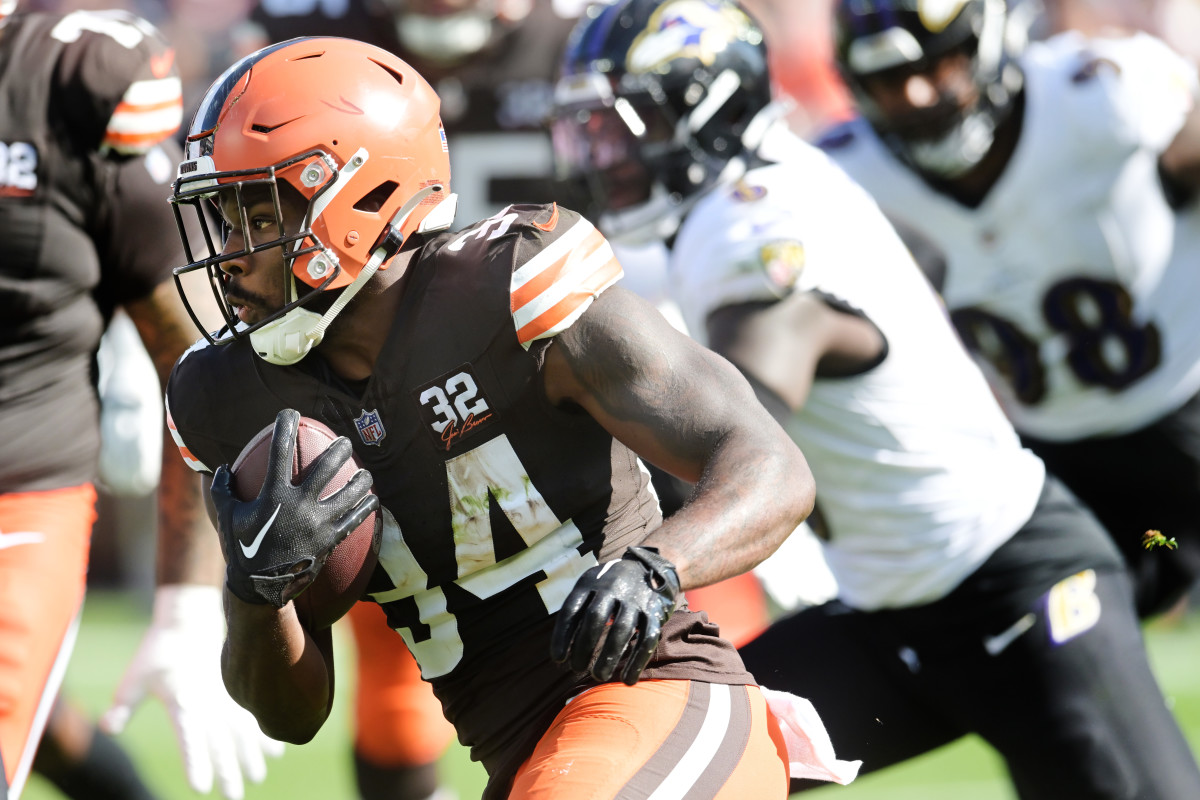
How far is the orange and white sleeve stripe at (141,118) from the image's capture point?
3154 mm

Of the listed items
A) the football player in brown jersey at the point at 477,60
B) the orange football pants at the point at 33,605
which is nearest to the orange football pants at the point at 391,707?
the orange football pants at the point at 33,605

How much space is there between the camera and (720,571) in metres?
1.92

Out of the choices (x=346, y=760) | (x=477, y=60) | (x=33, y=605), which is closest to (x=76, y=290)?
(x=33, y=605)

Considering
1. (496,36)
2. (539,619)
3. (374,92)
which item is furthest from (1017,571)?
(496,36)

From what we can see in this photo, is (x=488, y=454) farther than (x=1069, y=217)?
No

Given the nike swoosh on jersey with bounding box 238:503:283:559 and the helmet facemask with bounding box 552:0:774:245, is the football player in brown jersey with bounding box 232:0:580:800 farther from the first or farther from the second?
the nike swoosh on jersey with bounding box 238:503:283:559

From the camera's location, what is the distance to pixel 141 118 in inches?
125

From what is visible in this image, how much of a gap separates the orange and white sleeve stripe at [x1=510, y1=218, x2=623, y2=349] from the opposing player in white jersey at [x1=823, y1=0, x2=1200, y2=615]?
90.6 inches

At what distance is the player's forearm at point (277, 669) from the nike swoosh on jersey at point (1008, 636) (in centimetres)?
136

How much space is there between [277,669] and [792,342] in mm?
1184

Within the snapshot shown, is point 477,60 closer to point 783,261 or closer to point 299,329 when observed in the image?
point 783,261

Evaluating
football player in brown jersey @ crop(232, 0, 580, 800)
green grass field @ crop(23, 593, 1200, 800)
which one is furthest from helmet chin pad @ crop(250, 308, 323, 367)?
football player in brown jersey @ crop(232, 0, 580, 800)

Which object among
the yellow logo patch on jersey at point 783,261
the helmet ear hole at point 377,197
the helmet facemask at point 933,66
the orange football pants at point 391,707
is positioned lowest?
the orange football pants at point 391,707

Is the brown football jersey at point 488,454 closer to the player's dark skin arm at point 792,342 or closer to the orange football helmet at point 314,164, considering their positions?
the orange football helmet at point 314,164
